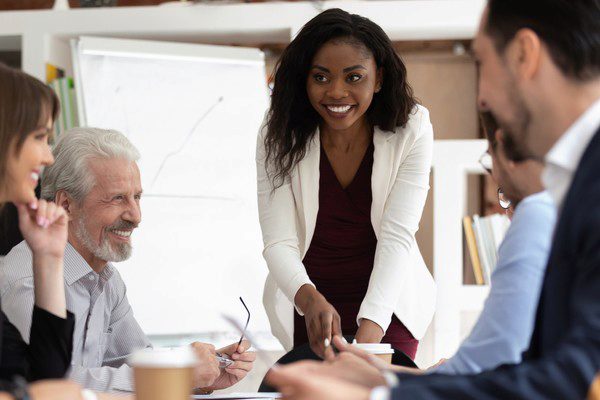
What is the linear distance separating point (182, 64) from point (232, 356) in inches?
82.5

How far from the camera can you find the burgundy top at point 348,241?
7.91 feet

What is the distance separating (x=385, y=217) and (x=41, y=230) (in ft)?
3.25

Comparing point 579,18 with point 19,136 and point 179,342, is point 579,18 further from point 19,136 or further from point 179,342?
point 179,342

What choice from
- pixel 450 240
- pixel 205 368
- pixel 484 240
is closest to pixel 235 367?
pixel 205 368

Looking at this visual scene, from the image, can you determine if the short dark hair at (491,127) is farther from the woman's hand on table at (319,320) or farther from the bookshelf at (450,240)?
the bookshelf at (450,240)

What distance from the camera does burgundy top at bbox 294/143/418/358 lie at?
241 centimetres

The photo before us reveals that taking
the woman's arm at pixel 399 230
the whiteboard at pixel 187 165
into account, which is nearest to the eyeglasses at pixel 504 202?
the woman's arm at pixel 399 230

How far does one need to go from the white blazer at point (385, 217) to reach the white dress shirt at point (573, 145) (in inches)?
45.2

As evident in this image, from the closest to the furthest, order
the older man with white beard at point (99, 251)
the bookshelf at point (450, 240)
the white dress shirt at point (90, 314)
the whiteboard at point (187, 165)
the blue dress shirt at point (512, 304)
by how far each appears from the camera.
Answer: the blue dress shirt at point (512, 304) < the white dress shirt at point (90, 314) < the older man with white beard at point (99, 251) < the bookshelf at point (450, 240) < the whiteboard at point (187, 165)

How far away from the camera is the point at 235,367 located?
2.05 m

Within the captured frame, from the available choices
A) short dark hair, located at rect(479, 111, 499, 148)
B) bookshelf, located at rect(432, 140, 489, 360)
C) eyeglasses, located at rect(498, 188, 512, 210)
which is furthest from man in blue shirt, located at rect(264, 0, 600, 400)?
bookshelf, located at rect(432, 140, 489, 360)

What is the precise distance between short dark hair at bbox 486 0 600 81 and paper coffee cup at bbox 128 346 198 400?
23.4 inches

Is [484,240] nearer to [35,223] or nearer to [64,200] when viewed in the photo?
[64,200]

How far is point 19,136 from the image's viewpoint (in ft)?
4.98
